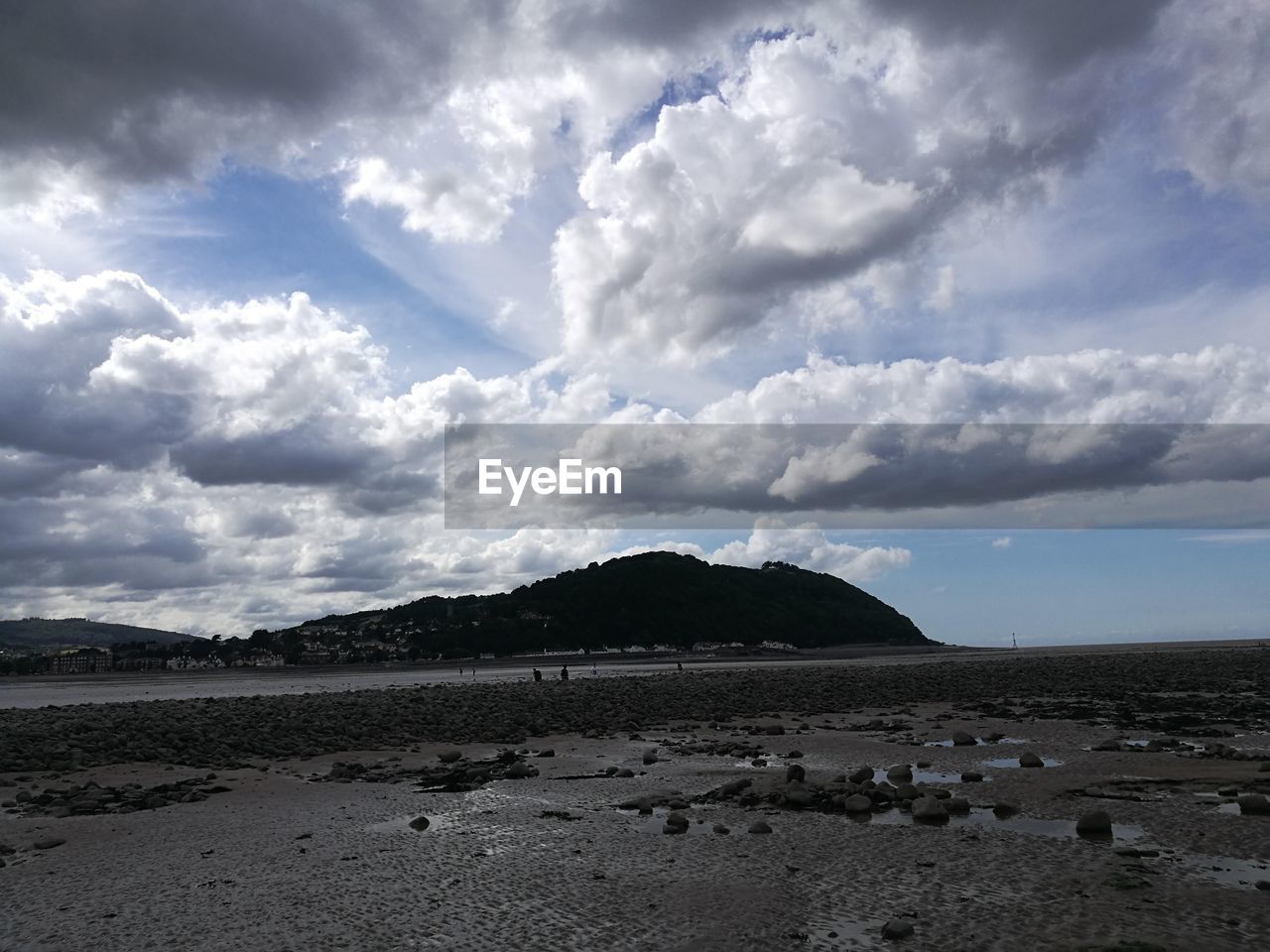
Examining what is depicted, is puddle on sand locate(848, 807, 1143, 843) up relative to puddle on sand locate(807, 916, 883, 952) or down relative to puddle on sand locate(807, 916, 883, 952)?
up

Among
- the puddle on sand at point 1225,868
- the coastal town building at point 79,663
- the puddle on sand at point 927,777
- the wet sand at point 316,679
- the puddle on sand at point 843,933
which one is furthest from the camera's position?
the coastal town building at point 79,663

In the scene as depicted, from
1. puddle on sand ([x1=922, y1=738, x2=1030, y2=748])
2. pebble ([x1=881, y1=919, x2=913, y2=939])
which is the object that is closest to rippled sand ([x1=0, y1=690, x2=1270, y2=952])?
pebble ([x1=881, y1=919, x2=913, y2=939])

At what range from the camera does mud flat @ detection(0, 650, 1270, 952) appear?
36.8ft

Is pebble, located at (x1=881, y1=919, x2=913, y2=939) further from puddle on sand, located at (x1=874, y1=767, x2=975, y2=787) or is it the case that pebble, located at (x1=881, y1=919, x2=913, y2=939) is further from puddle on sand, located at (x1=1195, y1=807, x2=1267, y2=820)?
puddle on sand, located at (x1=874, y1=767, x2=975, y2=787)

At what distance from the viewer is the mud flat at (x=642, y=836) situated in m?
11.2

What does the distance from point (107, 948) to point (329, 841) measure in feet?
18.6

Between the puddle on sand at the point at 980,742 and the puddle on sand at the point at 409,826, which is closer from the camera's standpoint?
the puddle on sand at the point at 409,826

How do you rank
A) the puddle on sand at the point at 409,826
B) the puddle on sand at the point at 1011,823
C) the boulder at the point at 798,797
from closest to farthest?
the puddle on sand at the point at 1011,823 → the puddle on sand at the point at 409,826 → the boulder at the point at 798,797

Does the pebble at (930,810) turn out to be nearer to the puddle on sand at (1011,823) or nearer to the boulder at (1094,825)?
the puddle on sand at (1011,823)

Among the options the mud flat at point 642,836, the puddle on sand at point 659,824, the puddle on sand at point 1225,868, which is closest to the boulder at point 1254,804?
the mud flat at point 642,836

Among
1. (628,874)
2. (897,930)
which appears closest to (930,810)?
(628,874)

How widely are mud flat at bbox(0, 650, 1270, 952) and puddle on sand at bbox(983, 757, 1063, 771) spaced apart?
20cm

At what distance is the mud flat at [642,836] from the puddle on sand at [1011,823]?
0.08m

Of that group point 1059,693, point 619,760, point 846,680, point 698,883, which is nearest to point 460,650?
point 846,680
